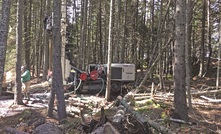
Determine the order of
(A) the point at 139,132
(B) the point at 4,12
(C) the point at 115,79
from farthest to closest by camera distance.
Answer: (C) the point at 115,79 < (B) the point at 4,12 < (A) the point at 139,132

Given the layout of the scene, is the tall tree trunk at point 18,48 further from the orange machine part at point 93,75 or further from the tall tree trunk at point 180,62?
the tall tree trunk at point 180,62

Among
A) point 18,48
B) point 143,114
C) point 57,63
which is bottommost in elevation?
point 143,114

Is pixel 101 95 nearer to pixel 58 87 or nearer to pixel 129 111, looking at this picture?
pixel 58 87

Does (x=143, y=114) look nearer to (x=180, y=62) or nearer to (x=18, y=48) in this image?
(x=180, y=62)

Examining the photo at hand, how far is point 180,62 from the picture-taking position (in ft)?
23.0

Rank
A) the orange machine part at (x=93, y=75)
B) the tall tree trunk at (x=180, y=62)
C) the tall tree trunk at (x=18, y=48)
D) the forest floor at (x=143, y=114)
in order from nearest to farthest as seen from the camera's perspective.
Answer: the forest floor at (x=143, y=114) < the tall tree trunk at (x=180, y=62) < the tall tree trunk at (x=18, y=48) < the orange machine part at (x=93, y=75)

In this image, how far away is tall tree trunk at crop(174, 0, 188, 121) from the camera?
699 centimetres

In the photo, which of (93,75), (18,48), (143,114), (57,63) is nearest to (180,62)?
(143,114)

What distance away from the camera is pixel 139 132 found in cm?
554

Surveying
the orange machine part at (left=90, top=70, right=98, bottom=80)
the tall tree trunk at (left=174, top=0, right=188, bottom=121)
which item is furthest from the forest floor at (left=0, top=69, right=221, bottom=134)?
the orange machine part at (left=90, top=70, right=98, bottom=80)

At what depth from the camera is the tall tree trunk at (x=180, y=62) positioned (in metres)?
6.99

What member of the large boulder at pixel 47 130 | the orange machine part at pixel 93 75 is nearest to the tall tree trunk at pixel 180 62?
the large boulder at pixel 47 130

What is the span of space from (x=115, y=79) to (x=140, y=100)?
2.27 meters

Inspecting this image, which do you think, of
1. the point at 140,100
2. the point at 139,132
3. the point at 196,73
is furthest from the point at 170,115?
the point at 196,73
